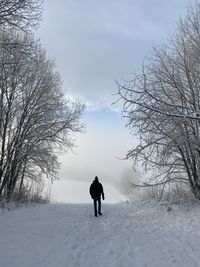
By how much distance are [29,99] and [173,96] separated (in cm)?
959

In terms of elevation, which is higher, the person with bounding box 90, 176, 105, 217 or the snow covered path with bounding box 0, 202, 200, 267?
the person with bounding box 90, 176, 105, 217

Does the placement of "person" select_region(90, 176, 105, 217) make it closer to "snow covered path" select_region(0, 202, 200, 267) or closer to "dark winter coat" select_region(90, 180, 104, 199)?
"dark winter coat" select_region(90, 180, 104, 199)

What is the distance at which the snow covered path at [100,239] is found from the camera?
9836 millimetres

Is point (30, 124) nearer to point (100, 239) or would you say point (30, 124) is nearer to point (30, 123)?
point (30, 123)

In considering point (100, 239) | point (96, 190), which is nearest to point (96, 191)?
point (96, 190)

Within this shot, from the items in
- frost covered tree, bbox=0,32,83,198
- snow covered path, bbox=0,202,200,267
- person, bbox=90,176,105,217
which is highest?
frost covered tree, bbox=0,32,83,198

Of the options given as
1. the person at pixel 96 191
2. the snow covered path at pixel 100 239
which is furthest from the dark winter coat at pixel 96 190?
the snow covered path at pixel 100 239

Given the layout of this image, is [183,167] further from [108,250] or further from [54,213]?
[108,250]

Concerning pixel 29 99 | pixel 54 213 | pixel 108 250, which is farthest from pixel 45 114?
pixel 108 250

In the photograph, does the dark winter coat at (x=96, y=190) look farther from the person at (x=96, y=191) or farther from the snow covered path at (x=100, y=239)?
the snow covered path at (x=100, y=239)

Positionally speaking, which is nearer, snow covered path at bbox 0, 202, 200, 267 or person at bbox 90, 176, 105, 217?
snow covered path at bbox 0, 202, 200, 267

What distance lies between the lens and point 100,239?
12.4 m

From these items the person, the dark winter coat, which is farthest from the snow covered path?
the dark winter coat

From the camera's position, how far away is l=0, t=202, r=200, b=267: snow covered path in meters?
9.84
